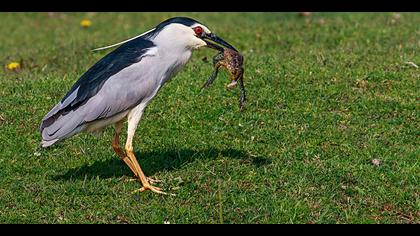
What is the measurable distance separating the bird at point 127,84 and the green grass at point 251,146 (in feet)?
1.54

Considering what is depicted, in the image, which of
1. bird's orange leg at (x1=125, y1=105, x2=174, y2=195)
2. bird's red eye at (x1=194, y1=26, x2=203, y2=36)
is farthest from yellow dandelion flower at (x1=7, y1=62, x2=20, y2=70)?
bird's red eye at (x1=194, y1=26, x2=203, y2=36)

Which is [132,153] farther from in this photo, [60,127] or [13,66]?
[13,66]

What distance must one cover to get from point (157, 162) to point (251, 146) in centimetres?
87

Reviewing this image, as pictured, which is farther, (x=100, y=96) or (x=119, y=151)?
(x=119, y=151)

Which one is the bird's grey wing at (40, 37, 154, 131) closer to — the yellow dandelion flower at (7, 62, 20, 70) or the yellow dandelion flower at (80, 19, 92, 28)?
the yellow dandelion flower at (7, 62, 20, 70)

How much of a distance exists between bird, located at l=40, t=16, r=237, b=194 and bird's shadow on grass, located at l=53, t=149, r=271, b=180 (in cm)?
42

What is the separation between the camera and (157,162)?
23.2 feet

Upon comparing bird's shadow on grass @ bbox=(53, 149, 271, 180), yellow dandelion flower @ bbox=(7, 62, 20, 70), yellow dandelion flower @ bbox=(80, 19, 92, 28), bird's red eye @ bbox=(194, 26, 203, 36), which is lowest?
yellow dandelion flower @ bbox=(80, 19, 92, 28)

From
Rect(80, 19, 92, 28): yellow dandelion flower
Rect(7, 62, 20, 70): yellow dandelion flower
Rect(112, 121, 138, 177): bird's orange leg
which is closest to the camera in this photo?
Rect(112, 121, 138, 177): bird's orange leg

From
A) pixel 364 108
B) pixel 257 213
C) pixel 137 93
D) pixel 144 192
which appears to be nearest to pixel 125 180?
pixel 144 192

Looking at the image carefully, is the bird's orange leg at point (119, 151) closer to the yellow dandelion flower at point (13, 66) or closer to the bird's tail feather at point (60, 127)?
the bird's tail feather at point (60, 127)

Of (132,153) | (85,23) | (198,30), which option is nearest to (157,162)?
(132,153)

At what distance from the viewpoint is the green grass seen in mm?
6082

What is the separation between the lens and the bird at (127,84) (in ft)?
20.8
